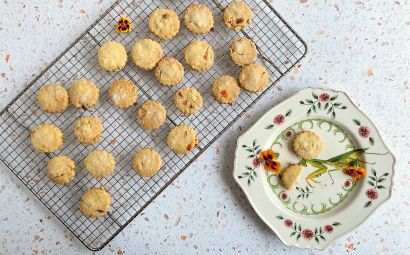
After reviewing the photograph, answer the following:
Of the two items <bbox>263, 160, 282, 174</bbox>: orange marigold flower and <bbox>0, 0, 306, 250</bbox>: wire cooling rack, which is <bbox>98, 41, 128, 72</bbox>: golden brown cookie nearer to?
<bbox>0, 0, 306, 250</bbox>: wire cooling rack

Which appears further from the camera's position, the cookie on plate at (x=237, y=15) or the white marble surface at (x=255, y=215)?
the white marble surface at (x=255, y=215)

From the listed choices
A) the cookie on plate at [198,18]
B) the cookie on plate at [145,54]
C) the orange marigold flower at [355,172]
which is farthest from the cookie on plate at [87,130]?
the orange marigold flower at [355,172]

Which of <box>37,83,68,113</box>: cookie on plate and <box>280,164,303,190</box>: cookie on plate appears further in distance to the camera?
<box>280,164,303,190</box>: cookie on plate

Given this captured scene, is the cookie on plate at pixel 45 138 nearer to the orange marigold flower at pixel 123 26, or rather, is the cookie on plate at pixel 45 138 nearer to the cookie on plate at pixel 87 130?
the cookie on plate at pixel 87 130

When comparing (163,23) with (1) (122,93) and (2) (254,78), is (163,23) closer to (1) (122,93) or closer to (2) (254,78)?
(1) (122,93)

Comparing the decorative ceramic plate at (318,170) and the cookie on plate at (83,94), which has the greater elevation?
the cookie on plate at (83,94)

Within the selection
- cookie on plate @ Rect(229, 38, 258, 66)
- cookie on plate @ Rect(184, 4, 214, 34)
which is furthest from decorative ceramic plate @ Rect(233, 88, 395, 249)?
cookie on plate @ Rect(184, 4, 214, 34)
